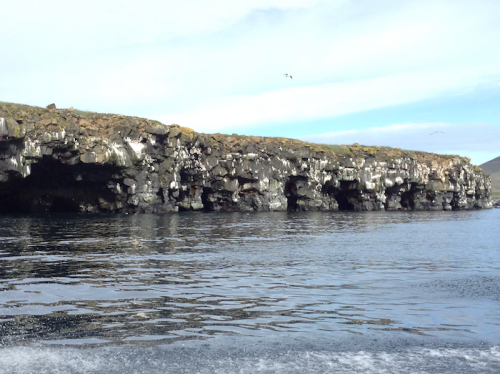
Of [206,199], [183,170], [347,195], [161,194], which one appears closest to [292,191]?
[347,195]

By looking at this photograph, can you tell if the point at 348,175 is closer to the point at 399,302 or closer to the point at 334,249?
the point at 334,249

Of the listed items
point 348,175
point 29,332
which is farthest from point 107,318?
point 348,175

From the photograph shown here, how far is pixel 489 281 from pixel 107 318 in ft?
52.4

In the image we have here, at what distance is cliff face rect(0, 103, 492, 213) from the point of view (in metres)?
72.2

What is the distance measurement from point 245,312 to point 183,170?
76.5 meters

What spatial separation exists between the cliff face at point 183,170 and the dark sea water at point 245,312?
45754mm

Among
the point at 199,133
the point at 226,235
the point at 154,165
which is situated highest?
the point at 199,133

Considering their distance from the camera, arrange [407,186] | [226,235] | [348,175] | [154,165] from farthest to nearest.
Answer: [407,186], [348,175], [154,165], [226,235]

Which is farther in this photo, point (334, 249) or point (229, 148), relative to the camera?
point (229, 148)

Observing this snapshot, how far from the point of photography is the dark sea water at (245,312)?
34.4 feet

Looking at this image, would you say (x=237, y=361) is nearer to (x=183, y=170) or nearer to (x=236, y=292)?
(x=236, y=292)

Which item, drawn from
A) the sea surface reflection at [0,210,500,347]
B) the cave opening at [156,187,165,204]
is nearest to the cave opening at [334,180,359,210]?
the cave opening at [156,187,165,204]

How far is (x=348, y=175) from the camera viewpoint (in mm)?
114250

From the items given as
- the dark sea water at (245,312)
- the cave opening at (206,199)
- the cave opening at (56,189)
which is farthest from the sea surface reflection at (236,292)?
the cave opening at (206,199)
